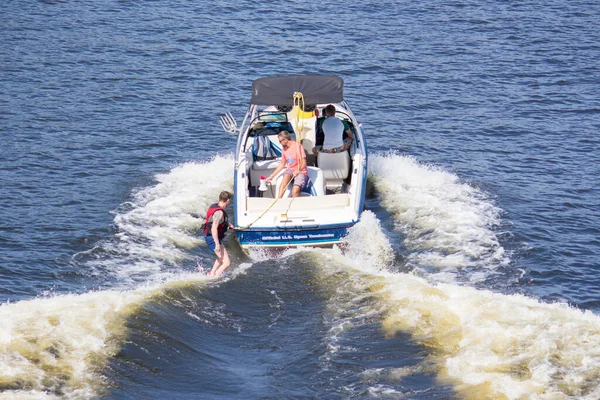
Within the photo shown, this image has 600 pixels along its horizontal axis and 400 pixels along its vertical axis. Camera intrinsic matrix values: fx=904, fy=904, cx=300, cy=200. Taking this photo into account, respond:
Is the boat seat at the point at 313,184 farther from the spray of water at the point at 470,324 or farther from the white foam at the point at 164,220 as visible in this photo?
the white foam at the point at 164,220

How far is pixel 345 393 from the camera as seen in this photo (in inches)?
440

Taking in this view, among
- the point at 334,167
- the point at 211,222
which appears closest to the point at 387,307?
the point at 211,222

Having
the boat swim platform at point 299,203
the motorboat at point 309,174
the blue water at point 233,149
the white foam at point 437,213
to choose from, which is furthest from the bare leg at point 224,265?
the white foam at point 437,213

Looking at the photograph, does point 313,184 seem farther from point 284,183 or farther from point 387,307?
point 387,307

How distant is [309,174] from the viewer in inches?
661

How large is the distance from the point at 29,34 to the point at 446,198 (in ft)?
54.8

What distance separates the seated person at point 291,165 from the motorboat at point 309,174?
20 centimetres

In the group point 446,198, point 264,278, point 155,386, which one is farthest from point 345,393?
point 446,198

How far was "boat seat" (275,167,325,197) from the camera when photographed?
1638cm

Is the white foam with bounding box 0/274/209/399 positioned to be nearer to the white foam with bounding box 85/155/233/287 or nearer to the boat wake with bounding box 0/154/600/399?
the boat wake with bounding box 0/154/600/399

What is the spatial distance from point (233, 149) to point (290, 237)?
7.59 meters

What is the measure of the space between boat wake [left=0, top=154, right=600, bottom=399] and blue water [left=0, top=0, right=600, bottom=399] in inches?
3.9

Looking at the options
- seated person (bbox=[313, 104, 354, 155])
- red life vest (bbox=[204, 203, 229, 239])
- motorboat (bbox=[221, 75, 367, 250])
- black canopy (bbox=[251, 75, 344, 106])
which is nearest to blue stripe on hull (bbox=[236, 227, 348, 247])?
motorboat (bbox=[221, 75, 367, 250])

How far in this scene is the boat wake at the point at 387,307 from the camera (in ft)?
37.4
